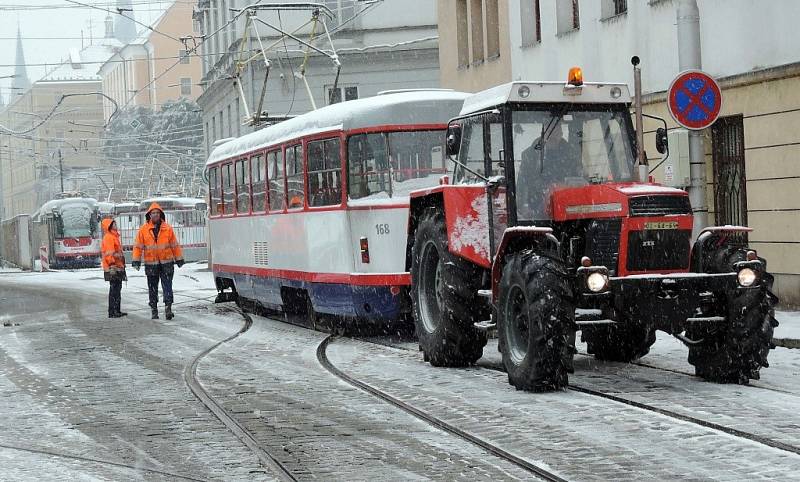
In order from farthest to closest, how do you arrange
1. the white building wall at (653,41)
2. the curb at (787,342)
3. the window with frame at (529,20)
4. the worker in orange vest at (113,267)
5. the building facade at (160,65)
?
the building facade at (160,65)
the window with frame at (529,20)
the worker in orange vest at (113,267)
the white building wall at (653,41)
the curb at (787,342)

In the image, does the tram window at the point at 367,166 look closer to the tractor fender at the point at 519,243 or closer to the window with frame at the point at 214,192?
the tractor fender at the point at 519,243

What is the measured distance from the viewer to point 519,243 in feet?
38.1

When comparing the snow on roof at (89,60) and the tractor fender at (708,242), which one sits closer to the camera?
the tractor fender at (708,242)

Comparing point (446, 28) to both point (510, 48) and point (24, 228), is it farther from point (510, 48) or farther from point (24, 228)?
point (24, 228)

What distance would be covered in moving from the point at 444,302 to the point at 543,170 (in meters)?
1.66

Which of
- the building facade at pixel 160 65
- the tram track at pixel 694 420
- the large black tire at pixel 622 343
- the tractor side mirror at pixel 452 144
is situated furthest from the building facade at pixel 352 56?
the building facade at pixel 160 65

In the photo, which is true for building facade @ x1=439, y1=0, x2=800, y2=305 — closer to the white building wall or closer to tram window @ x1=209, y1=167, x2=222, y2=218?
the white building wall

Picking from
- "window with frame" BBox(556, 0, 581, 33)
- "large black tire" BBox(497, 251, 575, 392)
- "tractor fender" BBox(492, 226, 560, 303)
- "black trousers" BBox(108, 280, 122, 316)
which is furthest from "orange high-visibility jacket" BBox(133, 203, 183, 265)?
"large black tire" BBox(497, 251, 575, 392)

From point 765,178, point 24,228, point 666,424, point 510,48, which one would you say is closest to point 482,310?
point 666,424

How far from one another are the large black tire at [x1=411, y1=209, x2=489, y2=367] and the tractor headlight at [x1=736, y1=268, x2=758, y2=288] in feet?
8.80

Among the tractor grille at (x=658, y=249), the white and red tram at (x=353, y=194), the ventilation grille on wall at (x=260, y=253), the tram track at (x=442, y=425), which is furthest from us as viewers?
the ventilation grille on wall at (x=260, y=253)

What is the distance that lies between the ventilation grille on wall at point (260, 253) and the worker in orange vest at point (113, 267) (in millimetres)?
2485

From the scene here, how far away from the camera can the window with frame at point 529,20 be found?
88.7 feet

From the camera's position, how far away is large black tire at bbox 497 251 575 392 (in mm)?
10656
